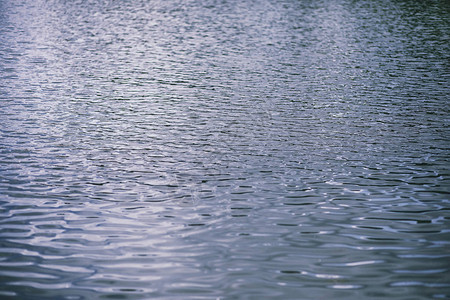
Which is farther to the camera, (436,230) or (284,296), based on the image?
(436,230)

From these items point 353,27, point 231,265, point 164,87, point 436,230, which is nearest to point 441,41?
point 353,27

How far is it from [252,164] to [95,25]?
96.7ft

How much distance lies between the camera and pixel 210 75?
2519 centimetres

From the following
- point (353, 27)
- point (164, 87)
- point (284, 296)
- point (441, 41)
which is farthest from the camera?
point (353, 27)

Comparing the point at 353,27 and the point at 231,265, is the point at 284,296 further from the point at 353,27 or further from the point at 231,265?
the point at 353,27

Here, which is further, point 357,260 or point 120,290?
Result: point 357,260

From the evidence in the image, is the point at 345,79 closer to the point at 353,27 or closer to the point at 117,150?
the point at 117,150

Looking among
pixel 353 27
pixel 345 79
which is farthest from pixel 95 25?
pixel 345 79

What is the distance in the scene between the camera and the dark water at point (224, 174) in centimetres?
929

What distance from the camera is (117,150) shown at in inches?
606

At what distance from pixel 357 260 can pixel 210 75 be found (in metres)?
16.5

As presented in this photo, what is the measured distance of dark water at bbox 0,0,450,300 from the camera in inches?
366

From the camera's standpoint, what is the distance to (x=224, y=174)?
13656mm

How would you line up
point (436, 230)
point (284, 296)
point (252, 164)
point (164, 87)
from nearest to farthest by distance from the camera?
point (284, 296)
point (436, 230)
point (252, 164)
point (164, 87)
